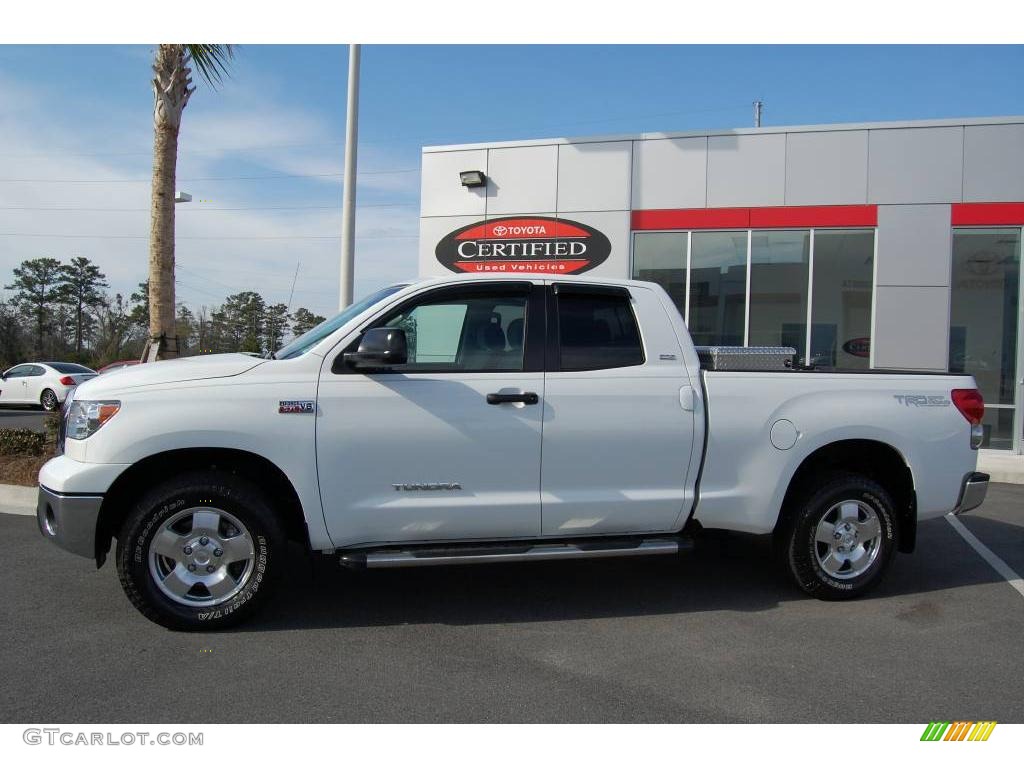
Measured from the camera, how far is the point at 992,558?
20.2ft

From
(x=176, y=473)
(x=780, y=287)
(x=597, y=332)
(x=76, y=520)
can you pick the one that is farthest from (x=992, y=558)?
(x=780, y=287)

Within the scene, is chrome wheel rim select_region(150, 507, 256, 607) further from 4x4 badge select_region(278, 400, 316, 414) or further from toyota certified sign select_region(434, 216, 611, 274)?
toyota certified sign select_region(434, 216, 611, 274)

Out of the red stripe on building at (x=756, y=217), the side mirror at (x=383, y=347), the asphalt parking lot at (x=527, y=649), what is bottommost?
the asphalt parking lot at (x=527, y=649)

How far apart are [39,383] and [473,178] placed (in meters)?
13.5

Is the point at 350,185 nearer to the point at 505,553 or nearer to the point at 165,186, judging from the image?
the point at 165,186

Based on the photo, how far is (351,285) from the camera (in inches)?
426

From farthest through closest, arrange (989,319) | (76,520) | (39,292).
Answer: (39,292), (989,319), (76,520)

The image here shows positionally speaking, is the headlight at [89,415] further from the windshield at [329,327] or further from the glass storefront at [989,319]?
the glass storefront at [989,319]

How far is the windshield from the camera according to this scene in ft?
15.0

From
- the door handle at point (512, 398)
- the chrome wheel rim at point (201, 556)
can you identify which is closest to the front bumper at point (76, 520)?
the chrome wheel rim at point (201, 556)

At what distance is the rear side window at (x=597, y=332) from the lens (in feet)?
15.3

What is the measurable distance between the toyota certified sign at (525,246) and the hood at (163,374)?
9790mm

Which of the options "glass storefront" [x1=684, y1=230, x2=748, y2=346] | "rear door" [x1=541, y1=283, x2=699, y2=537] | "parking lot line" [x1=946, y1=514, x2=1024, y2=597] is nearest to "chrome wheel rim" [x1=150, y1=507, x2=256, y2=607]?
"rear door" [x1=541, y1=283, x2=699, y2=537]

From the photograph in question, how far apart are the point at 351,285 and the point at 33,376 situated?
14.0 m
